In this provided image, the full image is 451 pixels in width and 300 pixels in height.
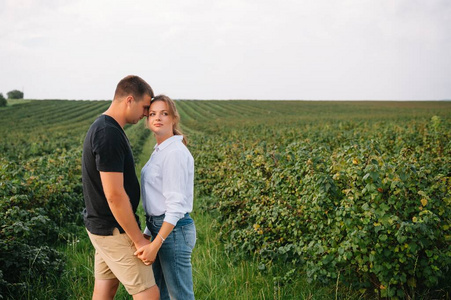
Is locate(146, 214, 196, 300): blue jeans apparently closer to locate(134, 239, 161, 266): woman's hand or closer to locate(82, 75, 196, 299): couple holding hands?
locate(82, 75, 196, 299): couple holding hands

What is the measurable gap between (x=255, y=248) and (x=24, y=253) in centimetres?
267

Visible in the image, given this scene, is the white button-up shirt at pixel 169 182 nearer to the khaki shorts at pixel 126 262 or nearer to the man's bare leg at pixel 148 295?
the khaki shorts at pixel 126 262

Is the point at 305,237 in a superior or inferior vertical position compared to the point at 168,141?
inferior

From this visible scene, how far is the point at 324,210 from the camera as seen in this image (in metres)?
3.41

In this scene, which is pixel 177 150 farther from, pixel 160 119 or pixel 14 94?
pixel 14 94

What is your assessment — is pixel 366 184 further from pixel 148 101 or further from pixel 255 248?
pixel 148 101

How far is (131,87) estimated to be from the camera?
2350 mm

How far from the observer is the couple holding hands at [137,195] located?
214 cm

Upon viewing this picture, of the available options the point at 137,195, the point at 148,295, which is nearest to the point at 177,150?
the point at 137,195

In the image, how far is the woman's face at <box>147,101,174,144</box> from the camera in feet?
7.98

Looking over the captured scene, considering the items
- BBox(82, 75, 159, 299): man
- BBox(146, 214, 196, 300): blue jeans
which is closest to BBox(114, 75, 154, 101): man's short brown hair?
BBox(82, 75, 159, 299): man

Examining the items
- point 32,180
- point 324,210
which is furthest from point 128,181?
point 32,180

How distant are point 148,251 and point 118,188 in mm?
477

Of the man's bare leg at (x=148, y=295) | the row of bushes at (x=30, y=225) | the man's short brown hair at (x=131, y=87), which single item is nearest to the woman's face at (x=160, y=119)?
the man's short brown hair at (x=131, y=87)
